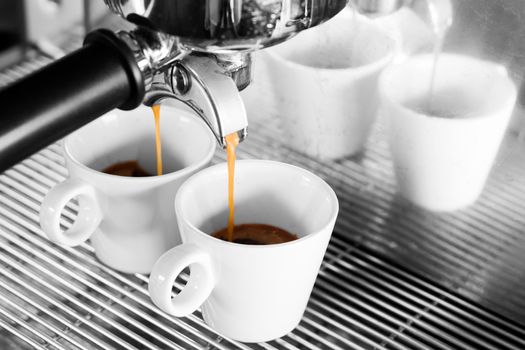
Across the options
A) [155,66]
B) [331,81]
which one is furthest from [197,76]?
[331,81]

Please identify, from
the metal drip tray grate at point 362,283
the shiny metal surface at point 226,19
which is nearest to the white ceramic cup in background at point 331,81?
the metal drip tray grate at point 362,283

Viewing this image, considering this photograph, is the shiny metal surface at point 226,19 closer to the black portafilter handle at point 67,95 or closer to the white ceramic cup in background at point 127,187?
the black portafilter handle at point 67,95

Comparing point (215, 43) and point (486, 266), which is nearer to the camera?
point (215, 43)

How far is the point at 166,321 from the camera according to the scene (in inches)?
16.4

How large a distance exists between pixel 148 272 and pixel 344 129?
142 mm

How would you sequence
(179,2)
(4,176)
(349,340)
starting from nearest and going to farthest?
1. (179,2)
2. (349,340)
3. (4,176)

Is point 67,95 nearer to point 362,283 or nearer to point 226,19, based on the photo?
point 226,19

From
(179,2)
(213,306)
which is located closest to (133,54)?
(179,2)

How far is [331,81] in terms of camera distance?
44 cm

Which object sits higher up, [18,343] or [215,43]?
[215,43]

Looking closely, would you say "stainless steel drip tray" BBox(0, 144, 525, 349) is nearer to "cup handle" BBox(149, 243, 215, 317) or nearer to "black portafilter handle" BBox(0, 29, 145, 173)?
"cup handle" BBox(149, 243, 215, 317)

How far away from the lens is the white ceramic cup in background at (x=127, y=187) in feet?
1.39

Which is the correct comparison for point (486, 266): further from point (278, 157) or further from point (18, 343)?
point (18, 343)

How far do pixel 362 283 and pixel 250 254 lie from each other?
0.35 ft
